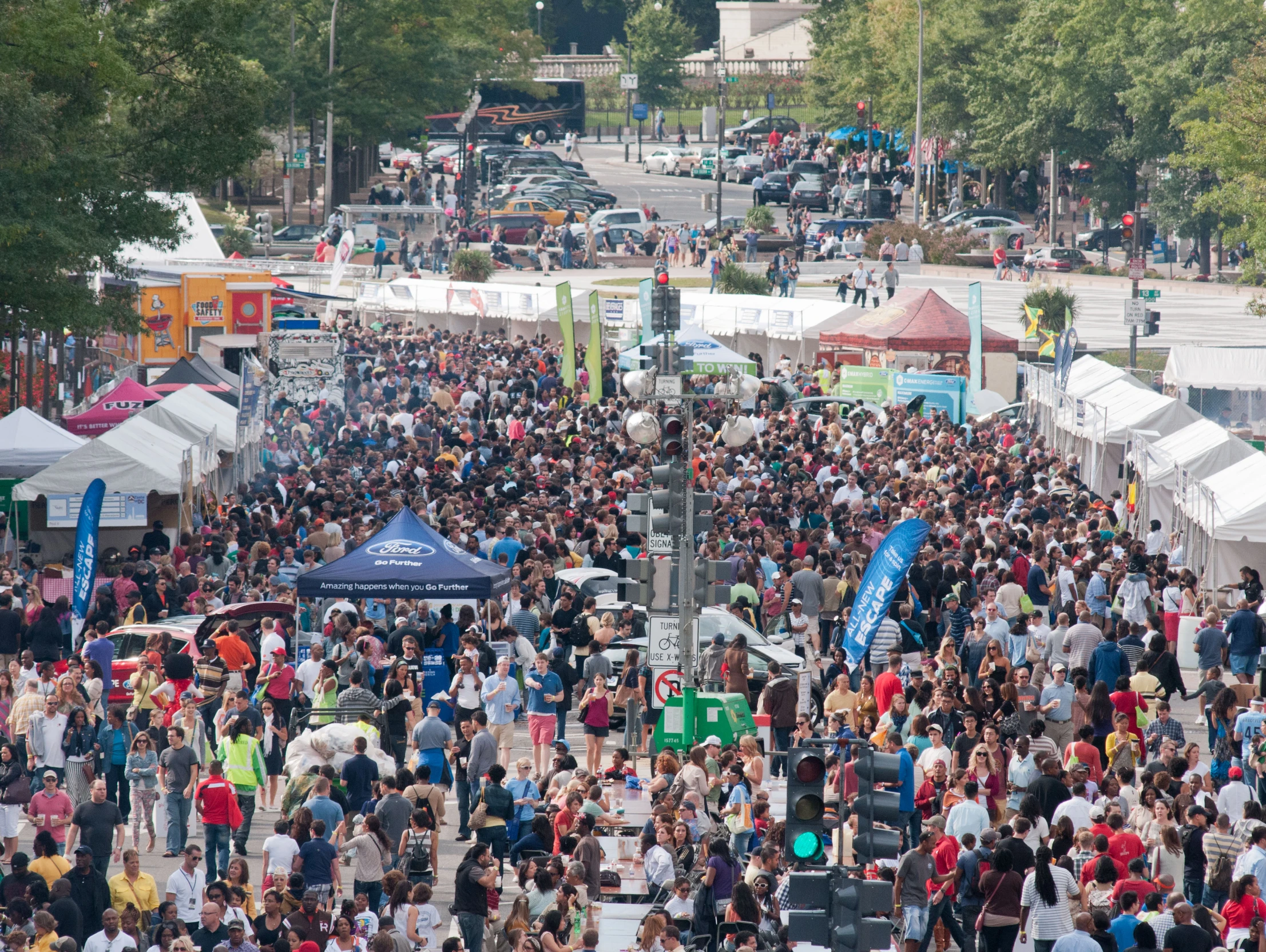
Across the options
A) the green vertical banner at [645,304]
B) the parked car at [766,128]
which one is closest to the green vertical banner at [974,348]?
the green vertical banner at [645,304]

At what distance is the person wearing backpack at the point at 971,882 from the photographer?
12.2 meters

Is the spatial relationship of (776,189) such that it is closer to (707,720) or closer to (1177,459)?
(1177,459)

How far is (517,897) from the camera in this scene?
11430mm

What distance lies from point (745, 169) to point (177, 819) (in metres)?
70.8

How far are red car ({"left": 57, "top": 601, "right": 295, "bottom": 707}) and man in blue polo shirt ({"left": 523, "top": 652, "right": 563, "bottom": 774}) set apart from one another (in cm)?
312

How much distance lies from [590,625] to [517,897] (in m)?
7.22

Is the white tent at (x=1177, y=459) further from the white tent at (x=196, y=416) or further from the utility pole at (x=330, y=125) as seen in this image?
the utility pole at (x=330, y=125)

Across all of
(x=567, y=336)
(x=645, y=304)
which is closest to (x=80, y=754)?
(x=567, y=336)

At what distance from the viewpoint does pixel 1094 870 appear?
470 inches

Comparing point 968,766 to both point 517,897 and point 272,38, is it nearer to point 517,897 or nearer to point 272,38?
point 517,897

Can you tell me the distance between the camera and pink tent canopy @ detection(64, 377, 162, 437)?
93.1 feet

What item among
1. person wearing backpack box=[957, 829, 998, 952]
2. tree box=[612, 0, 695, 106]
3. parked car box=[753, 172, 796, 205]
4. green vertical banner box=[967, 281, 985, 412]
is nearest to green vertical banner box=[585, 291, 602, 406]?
green vertical banner box=[967, 281, 985, 412]

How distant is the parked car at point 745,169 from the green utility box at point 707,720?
222 feet

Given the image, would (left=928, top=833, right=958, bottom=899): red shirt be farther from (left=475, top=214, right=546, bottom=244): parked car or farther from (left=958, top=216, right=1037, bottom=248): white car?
(left=475, top=214, right=546, bottom=244): parked car
